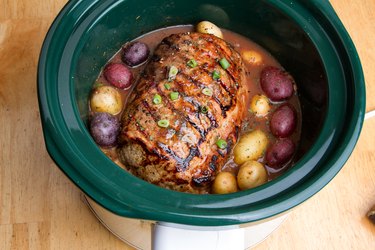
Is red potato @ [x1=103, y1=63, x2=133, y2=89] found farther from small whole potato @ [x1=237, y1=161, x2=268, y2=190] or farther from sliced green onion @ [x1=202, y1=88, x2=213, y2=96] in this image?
small whole potato @ [x1=237, y1=161, x2=268, y2=190]

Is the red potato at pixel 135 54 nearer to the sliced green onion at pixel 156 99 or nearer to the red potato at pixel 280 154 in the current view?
the sliced green onion at pixel 156 99

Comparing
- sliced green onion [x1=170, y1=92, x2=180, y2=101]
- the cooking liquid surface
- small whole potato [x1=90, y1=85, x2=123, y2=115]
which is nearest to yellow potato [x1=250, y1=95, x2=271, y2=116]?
the cooking liquid surface

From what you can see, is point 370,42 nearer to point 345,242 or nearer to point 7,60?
point 345,242

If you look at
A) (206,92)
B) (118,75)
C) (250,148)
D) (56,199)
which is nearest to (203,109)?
(206,92)

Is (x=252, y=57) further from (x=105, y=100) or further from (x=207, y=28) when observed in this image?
(x=105, y=100)

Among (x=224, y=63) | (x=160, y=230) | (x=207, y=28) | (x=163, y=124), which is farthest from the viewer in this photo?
(x=207, y=28)

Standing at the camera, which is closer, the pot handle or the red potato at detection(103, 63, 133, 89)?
the pot handle
